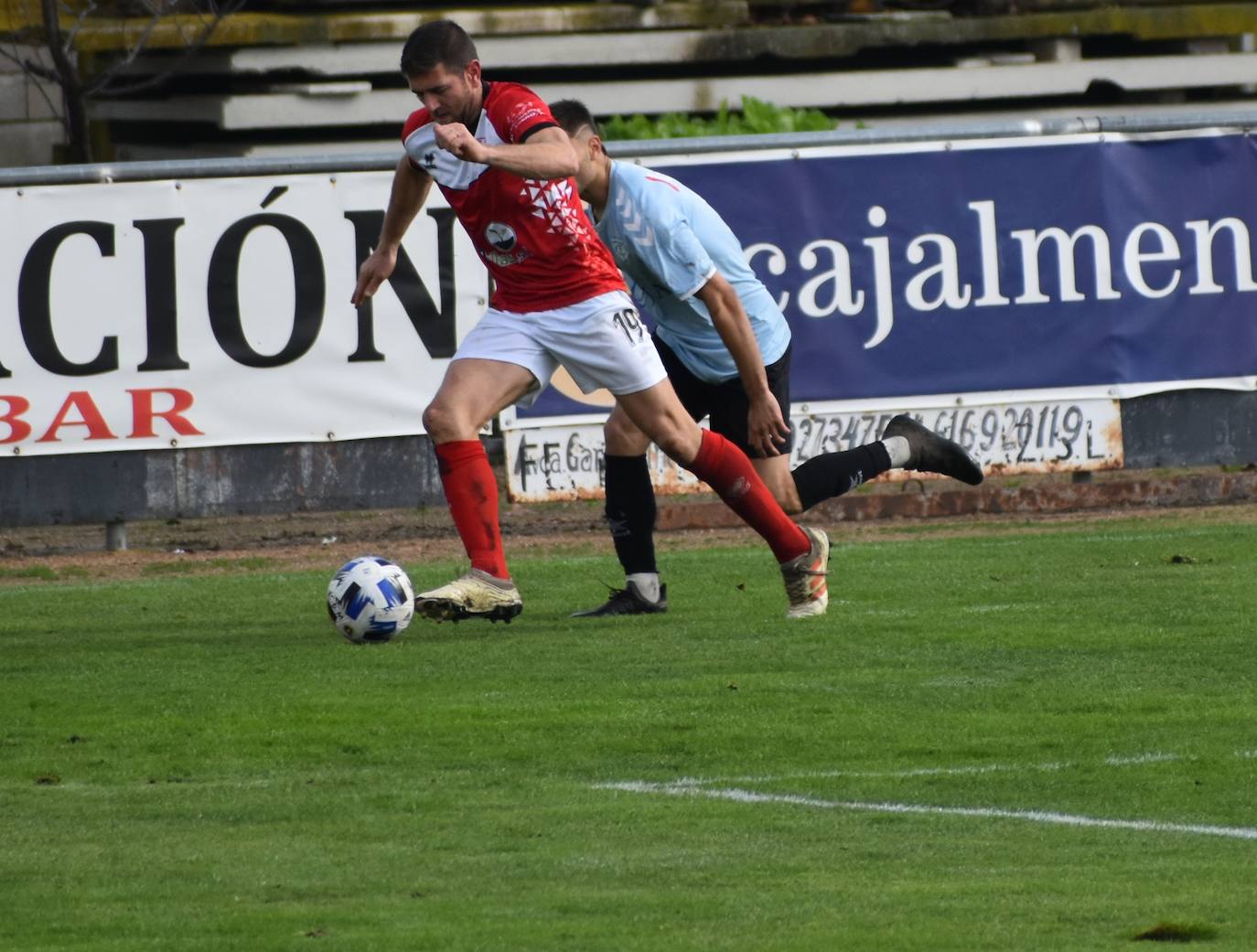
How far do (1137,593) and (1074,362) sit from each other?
13.1 feet

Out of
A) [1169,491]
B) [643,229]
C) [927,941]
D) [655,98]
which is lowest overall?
[927,941]

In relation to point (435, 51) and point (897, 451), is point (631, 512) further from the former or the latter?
point (435, 51)

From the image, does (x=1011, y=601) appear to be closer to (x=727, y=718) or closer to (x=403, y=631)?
(x=403, y=631)

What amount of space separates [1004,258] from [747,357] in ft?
16.6

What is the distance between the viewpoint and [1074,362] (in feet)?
42.8

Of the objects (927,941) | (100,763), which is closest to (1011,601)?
(100,763)

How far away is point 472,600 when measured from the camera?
836 centimetres

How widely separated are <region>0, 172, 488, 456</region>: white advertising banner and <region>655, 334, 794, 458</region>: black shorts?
3634mm

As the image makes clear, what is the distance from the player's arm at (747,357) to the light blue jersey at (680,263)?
0.22 feet

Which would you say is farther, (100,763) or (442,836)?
(100,763)

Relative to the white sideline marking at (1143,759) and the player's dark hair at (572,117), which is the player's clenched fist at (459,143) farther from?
the white sideline marking at (1143,759)

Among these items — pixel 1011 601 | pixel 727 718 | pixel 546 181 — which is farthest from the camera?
pixel 1011 601

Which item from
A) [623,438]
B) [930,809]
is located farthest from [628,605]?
[930,809]

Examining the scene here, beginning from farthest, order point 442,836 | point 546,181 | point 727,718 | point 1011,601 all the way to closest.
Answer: point 1011,601, point 546,181, point 727,718, point 442,836
